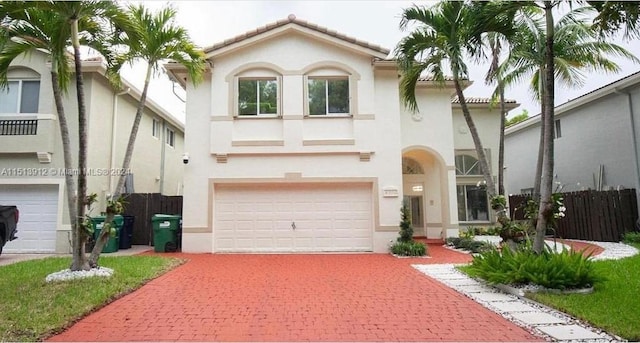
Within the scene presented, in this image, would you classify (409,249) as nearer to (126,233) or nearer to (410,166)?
(410,166)

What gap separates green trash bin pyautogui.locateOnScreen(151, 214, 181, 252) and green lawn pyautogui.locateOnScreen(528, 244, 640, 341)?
35.7 ft

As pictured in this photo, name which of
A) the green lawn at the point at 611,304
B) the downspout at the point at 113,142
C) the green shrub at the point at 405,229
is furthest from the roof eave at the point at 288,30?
the green lawn at the point at 611,304

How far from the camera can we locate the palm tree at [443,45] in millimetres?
9414

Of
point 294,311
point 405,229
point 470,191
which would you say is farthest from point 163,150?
point 294,311

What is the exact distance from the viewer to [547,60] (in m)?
7.75

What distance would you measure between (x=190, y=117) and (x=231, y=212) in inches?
140

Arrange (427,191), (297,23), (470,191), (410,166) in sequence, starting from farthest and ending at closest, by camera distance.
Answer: (470,191)
(410,166)
(427,191)
(297,23)

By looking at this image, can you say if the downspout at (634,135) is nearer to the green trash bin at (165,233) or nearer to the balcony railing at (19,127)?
the green trash bin at (165,233)

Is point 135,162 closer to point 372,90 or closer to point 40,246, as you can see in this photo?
point 40,246

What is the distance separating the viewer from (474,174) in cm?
1852

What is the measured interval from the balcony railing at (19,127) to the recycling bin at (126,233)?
4067mm

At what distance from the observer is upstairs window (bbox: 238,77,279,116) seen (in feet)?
45.2

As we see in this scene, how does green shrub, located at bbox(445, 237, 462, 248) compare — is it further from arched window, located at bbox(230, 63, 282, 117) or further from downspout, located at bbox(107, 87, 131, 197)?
downspout, located at bbox(107, 87, 131, 197)

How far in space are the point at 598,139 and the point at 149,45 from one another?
17917mm
